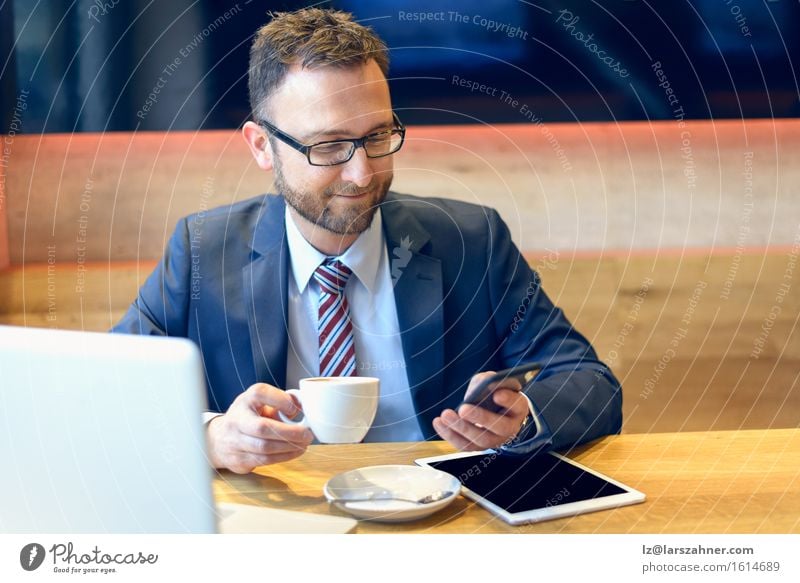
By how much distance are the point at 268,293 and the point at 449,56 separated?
32 centimetres

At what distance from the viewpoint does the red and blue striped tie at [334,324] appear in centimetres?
85

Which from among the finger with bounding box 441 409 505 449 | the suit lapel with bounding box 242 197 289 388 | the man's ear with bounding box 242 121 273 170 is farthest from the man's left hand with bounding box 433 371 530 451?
the man's ear with bounding box 242 121 273 170

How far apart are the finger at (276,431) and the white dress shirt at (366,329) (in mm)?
200

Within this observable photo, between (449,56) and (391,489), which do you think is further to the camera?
(449,56)

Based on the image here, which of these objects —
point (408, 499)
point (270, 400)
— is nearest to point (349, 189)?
point (270, 400)

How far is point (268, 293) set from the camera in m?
0.85

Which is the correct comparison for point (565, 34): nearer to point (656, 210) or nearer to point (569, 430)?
point (656, 210)

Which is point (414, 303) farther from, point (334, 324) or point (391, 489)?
point (391, 489)

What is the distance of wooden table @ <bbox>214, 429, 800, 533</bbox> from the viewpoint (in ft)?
1.88

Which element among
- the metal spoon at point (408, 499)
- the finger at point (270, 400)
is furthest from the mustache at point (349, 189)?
the metal spoon at point (408, 499)

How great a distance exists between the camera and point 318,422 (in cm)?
63

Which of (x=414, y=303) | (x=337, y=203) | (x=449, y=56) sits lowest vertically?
(x=414, y=303)
